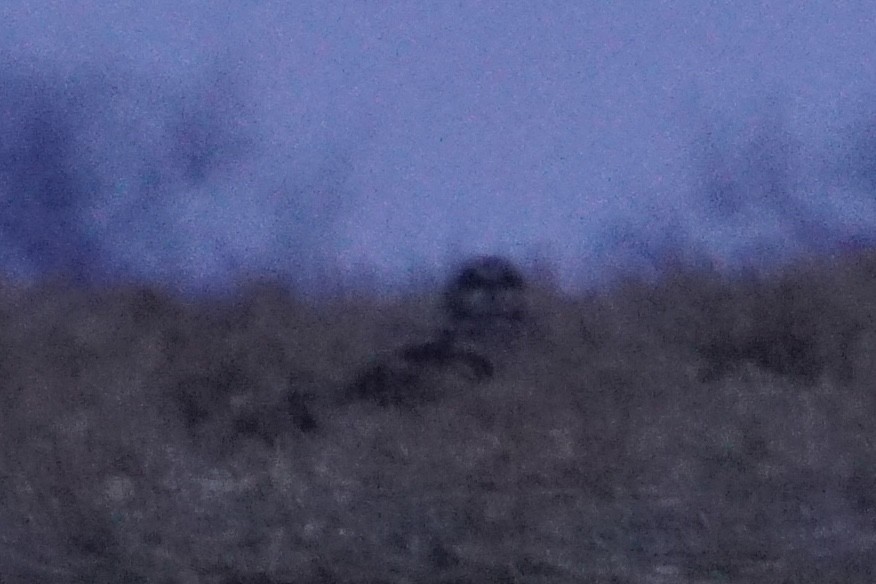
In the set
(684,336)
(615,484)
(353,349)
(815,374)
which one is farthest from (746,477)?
(353,349)

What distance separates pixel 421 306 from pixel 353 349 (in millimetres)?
1122

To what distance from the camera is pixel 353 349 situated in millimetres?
13750

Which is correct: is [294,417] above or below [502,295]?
below

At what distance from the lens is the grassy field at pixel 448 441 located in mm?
8844

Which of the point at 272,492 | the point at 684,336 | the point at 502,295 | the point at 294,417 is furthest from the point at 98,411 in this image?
the point at 684,336

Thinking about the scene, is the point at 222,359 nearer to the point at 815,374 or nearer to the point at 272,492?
the point at 272,492

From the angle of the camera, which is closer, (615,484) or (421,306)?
(615,484)

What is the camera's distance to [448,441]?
1124 cm

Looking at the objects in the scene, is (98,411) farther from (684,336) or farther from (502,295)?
(684,336)

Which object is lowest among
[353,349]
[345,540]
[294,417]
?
[345,540]

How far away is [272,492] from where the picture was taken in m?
10.3

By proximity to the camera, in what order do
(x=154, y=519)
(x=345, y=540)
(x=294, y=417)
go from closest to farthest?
1. (x=345, y=540)
2. (x=154, y=519)
3. (x=294, y=417)

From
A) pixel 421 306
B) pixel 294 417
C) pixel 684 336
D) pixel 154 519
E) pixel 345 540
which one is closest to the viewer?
pixel 345 540

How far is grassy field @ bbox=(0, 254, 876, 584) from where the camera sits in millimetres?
8844
